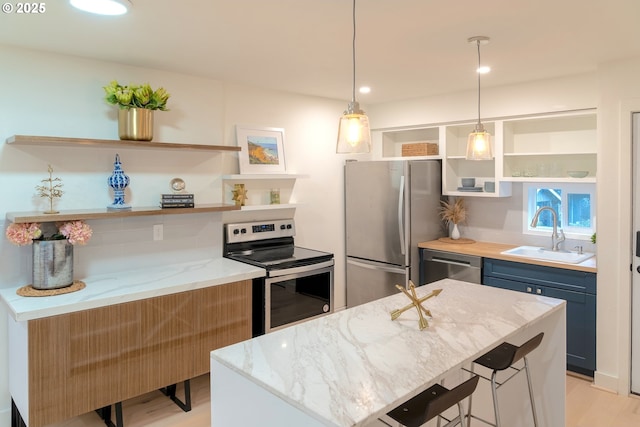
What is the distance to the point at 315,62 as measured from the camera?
3080mm

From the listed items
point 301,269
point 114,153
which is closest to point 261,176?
point 301,269

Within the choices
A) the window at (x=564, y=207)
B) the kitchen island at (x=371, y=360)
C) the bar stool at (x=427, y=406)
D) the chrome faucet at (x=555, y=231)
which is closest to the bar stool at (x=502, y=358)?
the kitchen island at (x=371, y=360)

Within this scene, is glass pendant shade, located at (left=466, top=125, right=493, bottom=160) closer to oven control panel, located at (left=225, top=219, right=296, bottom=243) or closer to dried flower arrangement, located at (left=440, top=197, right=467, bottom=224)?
dried flower arrangement, located at (left=440, top=197, right=467, bottom=224)

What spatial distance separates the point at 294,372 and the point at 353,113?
1112mm

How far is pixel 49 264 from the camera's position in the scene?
2594mm

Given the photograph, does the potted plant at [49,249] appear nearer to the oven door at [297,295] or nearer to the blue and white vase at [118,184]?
the blue and white vase at [118,184]

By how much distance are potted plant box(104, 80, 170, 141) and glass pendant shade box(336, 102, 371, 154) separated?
1601 millimetres

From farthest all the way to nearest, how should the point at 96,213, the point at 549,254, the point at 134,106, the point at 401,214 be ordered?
the point at 401,214 → the point at 549,254 → the point at 134,106 → the point at 96,213

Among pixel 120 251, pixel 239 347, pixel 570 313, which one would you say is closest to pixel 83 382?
pixel 120 251

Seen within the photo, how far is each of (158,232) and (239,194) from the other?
74 cm

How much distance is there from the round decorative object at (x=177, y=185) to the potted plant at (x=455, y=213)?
2521mm

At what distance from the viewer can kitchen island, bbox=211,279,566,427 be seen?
137cm

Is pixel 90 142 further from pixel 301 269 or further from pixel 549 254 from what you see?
pixel 549 254

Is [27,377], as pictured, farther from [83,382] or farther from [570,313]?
[570,313]
